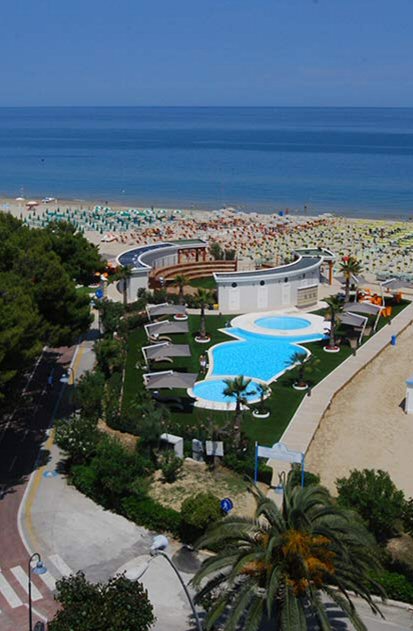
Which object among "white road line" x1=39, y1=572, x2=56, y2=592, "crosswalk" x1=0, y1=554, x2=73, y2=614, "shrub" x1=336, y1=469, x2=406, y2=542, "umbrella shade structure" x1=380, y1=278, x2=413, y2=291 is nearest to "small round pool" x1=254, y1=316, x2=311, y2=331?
"umbrella shade structure" x1=380, y1=278, x2=413, y2=291

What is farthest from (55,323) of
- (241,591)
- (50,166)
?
(50,166)

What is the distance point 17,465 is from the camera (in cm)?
2481

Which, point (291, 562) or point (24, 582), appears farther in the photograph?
point (24, 582)

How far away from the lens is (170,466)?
22906 millimetres

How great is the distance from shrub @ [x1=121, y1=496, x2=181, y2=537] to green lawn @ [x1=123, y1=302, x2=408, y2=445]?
236 inches

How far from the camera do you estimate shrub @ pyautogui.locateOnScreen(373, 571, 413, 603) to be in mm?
17844

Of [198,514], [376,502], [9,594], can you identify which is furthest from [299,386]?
[9,594]

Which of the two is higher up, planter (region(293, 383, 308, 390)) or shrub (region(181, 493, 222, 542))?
planter (region(293, 383, 308, 390))

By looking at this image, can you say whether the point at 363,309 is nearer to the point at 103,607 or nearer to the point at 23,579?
the point at 23,579

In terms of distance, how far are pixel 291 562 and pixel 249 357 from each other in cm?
2221

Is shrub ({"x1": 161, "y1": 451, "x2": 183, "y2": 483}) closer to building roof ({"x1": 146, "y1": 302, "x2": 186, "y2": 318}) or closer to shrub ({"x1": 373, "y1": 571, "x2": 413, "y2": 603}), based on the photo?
shrub ({"x1": 373, "y1": 571, "x2": 413, "y2": 603})

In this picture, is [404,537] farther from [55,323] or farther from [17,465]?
[55,323]

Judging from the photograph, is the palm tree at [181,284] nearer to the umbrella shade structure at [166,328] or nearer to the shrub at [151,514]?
the umbrella shade structure at [166,328]

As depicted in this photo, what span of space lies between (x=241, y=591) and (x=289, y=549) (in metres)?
1.24
